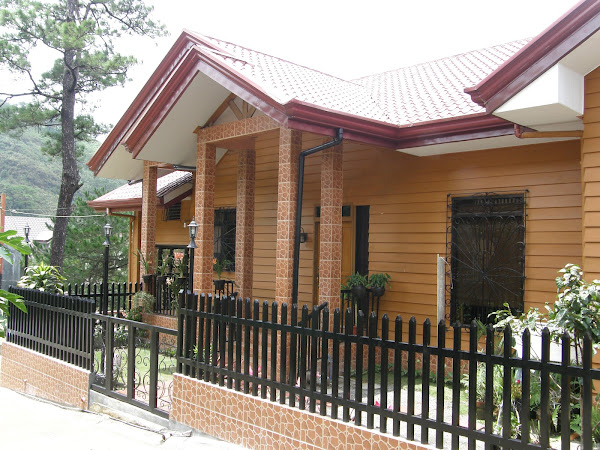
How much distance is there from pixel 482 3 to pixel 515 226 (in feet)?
91.2

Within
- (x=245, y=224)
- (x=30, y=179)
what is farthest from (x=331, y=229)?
(x=30, y=179)

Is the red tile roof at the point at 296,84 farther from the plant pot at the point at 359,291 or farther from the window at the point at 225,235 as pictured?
the window at the point at 225,235

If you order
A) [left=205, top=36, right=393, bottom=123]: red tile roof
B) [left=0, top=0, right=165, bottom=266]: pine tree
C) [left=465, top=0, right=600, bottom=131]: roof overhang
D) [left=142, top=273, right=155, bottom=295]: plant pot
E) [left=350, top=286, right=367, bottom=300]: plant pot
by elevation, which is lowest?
[left=142, top=273, right=155, bottom=295]: plant pot

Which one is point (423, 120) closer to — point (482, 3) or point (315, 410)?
point (315, 410)

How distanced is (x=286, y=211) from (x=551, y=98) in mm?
3509

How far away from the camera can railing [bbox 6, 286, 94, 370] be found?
752 cm

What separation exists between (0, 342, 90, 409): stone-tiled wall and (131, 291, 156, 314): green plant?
8.17ft

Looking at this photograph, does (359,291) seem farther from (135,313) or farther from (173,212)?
(173,212)

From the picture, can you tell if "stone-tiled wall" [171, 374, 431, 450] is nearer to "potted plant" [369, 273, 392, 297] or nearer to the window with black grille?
"potted plant" [369, 273, 392, 297]

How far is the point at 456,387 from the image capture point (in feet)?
13.4

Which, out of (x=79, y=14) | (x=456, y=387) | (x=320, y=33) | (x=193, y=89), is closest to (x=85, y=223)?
(x=79, y=14)

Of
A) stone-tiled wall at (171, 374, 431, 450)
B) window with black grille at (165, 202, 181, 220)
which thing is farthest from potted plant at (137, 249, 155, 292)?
stone-tiled wall at (171, 374, 431, 450)

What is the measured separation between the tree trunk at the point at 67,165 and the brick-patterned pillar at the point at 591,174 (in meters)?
17.1

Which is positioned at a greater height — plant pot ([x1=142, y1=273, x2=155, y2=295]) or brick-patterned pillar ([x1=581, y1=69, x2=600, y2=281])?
brick-patterned pillar ([x1=581, y1=69, x2=600, y2=281])
